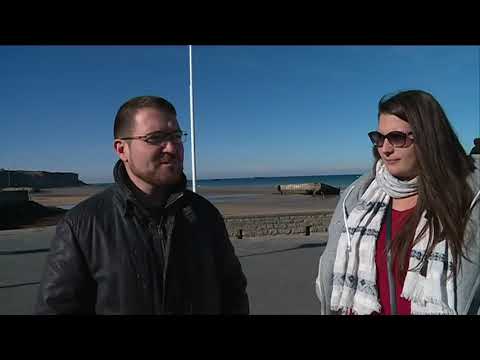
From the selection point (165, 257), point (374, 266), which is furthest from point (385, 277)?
point (165, 257)

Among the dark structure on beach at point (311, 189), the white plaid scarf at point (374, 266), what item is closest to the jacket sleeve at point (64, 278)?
the white plaid scarf at point (374, 266)

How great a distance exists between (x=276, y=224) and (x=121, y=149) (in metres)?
6.75

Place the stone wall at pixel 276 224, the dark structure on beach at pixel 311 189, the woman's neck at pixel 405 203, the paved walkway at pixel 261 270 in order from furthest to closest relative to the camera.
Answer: the dark structure on beach at pixel 311 189 → the stone wall at pixel 276 224 → the paved walkway at pixel 261 270 → the woman's neck at pixel 405 203

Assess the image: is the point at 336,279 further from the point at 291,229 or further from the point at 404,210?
the point at 291,229

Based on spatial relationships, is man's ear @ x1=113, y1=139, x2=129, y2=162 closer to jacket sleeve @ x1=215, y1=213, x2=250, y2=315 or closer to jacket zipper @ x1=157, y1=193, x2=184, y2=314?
jacket zipper @ x1=157, y1=193, x2=184, y2=314

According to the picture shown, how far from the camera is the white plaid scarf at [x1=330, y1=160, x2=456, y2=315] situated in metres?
1.54

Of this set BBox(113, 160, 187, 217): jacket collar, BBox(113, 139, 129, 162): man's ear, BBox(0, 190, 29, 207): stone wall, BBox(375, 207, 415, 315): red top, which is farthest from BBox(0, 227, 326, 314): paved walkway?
BBox(113, 139, 129, 162): man's ear

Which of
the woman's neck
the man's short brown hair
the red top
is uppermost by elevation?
the man's short brown hair

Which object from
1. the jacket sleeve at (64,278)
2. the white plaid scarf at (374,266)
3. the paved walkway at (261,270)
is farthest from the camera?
the paved walkway at (261,270)

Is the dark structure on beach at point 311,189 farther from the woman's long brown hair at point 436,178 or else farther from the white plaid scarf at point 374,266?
the woman's long brown hair at point 436,178

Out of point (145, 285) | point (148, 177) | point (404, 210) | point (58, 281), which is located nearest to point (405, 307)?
point (404, 210)

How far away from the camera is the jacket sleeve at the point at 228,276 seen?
173 centimetres

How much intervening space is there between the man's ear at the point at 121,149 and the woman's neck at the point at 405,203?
3.93 feet
